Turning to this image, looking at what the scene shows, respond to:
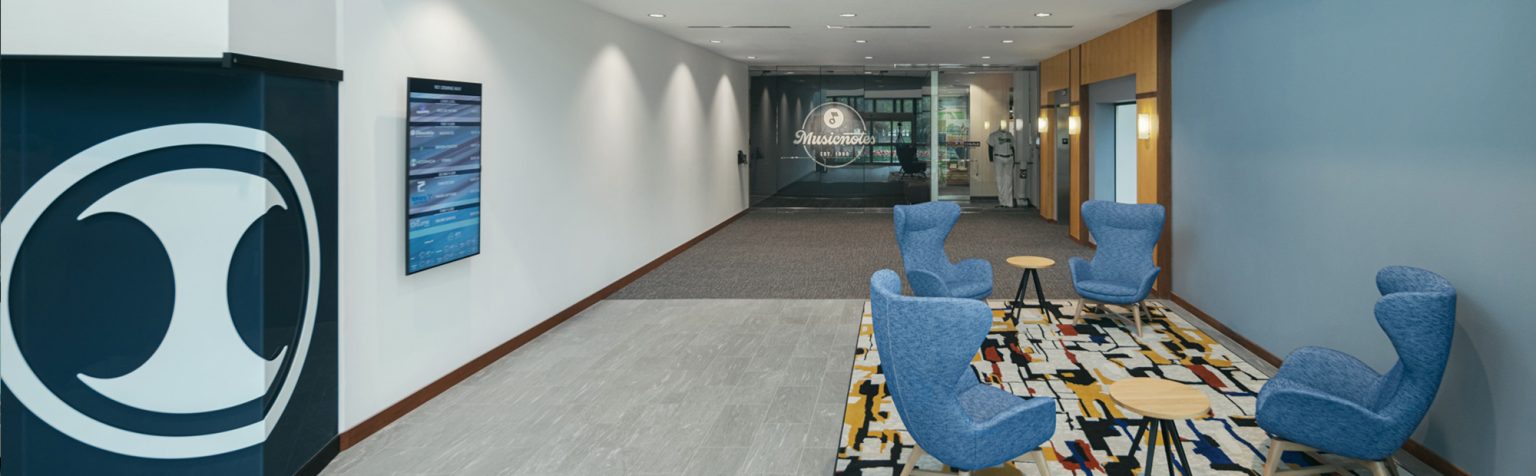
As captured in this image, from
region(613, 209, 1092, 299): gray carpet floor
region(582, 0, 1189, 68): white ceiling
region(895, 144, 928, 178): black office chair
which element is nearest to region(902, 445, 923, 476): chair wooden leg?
region(613, 209, 1092, 299): gray carpet floor

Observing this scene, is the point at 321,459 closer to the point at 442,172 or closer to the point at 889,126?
the point at 442,172

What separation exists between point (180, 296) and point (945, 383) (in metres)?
3.16

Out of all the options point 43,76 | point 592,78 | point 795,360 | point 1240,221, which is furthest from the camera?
point 592,78

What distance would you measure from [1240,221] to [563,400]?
5.21 m

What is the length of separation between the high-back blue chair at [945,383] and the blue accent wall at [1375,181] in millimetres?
1971

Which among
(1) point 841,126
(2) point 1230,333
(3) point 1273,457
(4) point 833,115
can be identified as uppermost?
(4) point 833,115

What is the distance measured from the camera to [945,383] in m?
3.62

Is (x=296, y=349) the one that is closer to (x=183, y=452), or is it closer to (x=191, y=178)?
(x=183, y=452)

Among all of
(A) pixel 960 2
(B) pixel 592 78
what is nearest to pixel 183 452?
(B) pixel 592 78

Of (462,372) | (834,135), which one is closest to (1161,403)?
(462,372)

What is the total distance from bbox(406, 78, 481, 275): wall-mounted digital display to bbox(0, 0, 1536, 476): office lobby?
25 mm

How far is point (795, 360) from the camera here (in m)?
6.28

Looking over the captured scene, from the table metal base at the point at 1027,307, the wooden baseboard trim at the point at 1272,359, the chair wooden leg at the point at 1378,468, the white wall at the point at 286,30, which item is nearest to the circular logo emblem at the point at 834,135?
the wooden baseboard trim at the point at 1272,359

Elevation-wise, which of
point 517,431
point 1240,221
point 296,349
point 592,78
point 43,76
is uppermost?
point 592,78
